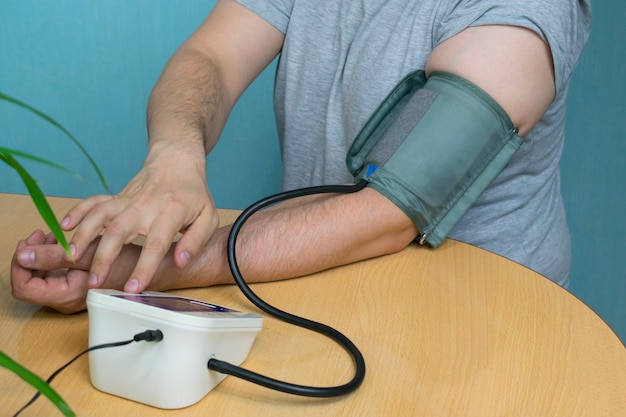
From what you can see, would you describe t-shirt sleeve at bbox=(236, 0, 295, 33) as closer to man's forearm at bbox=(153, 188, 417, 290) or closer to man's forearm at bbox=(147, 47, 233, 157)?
man's forearm at bbox=(147, 47, 233, 157)

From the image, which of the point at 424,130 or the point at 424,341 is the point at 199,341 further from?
the point at 424,130

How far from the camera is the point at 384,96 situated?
1261mm

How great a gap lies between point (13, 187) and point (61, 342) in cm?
142

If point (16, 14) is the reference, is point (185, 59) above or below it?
above

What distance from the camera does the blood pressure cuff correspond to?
0.98 meters

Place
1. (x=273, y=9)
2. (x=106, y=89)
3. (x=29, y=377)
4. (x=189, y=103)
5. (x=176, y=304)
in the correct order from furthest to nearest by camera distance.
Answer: (x=106, y=89) < (x=273, y=9) < (x=189, y=103) < (x=176, y=304) < (x=29, y=377)

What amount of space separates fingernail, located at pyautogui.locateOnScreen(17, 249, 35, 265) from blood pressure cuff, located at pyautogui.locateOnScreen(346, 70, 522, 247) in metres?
0.39

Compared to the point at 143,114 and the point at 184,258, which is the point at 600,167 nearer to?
the point at 143,114

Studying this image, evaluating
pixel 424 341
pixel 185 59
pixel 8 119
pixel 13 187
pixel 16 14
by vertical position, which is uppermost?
pixel 424 341

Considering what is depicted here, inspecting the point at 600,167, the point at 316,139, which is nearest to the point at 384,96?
the point at 316,139

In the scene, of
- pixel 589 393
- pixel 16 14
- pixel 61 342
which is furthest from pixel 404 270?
pixel 16 14

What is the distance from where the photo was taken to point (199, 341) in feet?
2.30

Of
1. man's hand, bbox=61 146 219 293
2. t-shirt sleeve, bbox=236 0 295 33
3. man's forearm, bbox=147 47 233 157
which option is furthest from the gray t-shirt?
man's hand, bbox=61 146 219 293

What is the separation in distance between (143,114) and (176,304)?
1.34m
